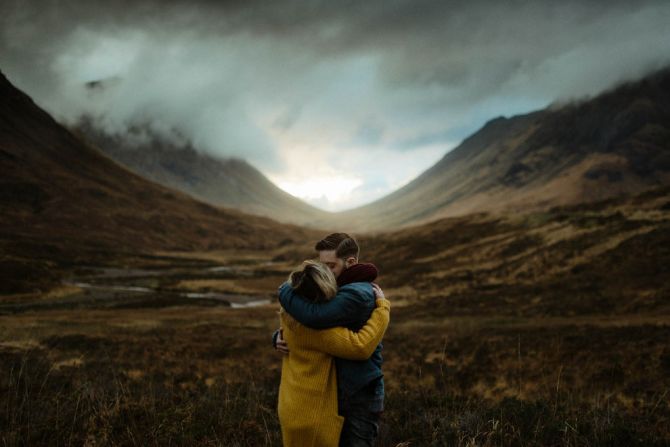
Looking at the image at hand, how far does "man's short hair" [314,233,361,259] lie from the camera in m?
3.87

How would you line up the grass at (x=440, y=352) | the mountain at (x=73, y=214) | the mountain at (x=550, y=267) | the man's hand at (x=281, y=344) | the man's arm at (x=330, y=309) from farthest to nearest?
the mountain at (x=73, y=214) → the mountain at (x=550, y=267) → the grass at (x=440, y=352) → the man's hand at (x=281, y=344) → the man's arm at (x=330, y=309)

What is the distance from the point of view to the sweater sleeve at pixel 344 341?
135 inches

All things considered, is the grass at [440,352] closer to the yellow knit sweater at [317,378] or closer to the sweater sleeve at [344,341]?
the yellow knit sweater at [317,378]

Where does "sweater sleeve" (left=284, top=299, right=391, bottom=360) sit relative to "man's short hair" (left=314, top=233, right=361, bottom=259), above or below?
below

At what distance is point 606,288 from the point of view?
111 ft

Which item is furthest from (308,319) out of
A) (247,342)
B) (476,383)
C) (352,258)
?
(247,342)

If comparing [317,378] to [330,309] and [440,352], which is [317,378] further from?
[440,352]

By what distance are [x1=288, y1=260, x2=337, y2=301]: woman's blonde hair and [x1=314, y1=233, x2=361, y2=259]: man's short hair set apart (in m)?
0.34

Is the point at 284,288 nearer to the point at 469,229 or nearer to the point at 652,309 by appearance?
the point at 652,309

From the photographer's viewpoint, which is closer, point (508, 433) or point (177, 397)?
point (508, 433)

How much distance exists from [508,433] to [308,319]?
10.6 ft

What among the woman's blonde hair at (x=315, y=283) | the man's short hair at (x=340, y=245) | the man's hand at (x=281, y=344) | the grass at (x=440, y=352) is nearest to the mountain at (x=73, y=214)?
the grass at (x=440, y=352)

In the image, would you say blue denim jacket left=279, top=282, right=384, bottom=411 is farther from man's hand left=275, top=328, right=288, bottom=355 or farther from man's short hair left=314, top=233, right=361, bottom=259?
man's hand left=275, top=328, right=288, bottom=355

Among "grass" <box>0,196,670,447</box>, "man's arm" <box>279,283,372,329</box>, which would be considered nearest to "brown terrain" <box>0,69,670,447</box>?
"grass" <box>0,196,670,447</box>
